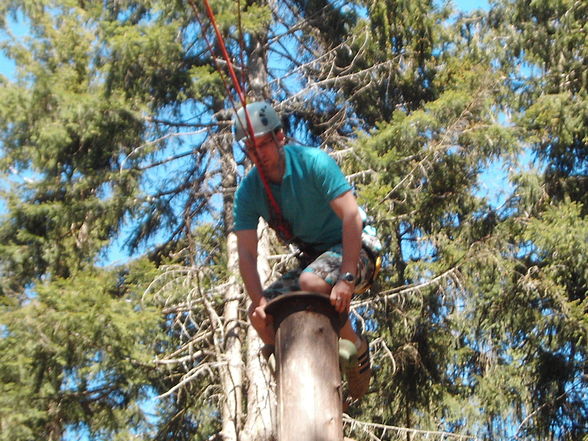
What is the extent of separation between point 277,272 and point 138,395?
1834 mm

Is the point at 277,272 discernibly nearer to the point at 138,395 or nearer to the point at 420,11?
the point at 138,395

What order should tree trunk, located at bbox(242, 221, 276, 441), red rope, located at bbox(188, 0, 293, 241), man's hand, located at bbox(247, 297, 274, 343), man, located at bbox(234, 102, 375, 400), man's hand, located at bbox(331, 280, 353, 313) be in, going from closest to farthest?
red rope, located at bbox(188, 0, 293, 241) < man's hand, located at bbox(331, 280, 353, 313) < man's hand, located at bbox(247, 297, 274, 343) < man, located at bbox(234, 102, 375, 400) < tree trunk, located at bbox(242, 221, 276, 441)

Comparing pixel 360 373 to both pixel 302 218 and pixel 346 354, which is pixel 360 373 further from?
pixel 302 218

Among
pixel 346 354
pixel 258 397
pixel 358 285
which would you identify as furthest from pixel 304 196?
pixel 258 397

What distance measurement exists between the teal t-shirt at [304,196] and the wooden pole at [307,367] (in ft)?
1.98

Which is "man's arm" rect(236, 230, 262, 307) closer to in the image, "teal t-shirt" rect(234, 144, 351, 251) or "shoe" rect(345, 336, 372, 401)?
"teal t-shirt" rect(234, 144, 351, 251)

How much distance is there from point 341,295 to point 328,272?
12.4 inches

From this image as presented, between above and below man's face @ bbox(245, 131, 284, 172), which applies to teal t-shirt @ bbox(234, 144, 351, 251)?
below

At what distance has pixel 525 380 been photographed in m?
10.3

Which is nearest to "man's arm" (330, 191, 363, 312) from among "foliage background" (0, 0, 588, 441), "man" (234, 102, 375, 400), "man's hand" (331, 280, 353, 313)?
"man" (234, 102, 375, 400)

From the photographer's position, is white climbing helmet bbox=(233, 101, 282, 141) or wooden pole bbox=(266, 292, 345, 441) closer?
wooden pole bbox=(266, 292, 345, 441)

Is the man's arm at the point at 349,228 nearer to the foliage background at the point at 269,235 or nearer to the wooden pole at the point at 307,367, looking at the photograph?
the wooden pole at the point at 307,367

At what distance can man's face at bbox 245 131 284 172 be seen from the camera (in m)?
4.46

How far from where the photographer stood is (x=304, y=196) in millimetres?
4613
